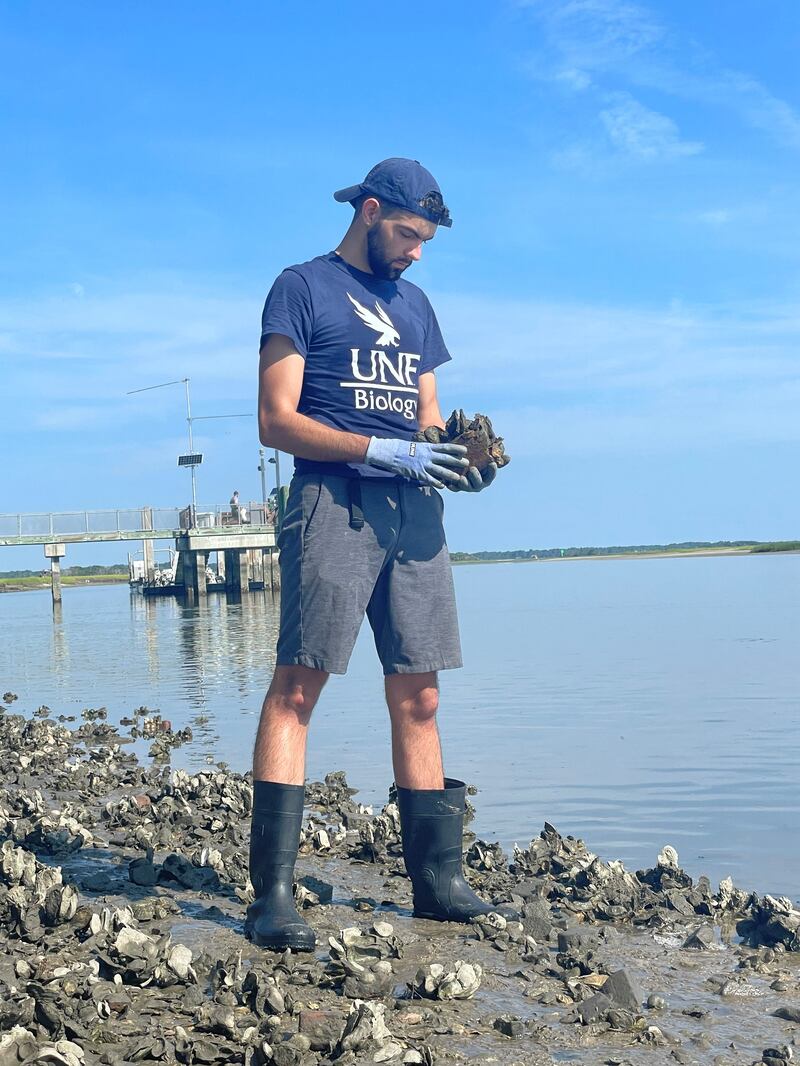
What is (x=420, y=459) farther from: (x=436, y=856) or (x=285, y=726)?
(x=436, y=856)

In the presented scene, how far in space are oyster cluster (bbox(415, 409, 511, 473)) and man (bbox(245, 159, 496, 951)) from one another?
2.5 inches

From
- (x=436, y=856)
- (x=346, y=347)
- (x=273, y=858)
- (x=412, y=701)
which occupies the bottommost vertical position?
(x=436, y=856)

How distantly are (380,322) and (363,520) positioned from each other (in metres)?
0.86

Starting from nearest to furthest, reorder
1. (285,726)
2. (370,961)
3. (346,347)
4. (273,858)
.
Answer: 1. (370,961)
2. (273,858)
3. (285,726)
4. (346,347)

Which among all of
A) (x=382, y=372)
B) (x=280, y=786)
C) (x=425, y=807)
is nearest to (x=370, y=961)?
(x=280, y=786)

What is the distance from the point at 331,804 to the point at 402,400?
397 centimetres

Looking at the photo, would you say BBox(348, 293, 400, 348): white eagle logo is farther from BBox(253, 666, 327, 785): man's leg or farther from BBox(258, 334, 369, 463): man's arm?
BBox(253, 666, 327, 785): man's leg

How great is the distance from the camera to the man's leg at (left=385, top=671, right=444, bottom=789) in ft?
15.8

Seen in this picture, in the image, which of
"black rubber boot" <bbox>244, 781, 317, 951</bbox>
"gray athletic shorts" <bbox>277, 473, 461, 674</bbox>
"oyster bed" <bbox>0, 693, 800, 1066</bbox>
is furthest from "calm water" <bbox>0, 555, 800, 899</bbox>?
"black rubber boot" <bbox>244, 781, 317, 951</bbox>

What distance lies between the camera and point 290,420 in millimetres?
4547

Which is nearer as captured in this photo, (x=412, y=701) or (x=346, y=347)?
(x=346, y=347)

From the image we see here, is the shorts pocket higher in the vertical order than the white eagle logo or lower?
lower

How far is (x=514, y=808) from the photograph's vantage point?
838cm

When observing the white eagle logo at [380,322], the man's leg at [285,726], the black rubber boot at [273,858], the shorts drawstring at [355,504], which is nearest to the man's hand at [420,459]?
the shorts drawstring at [355,504]
